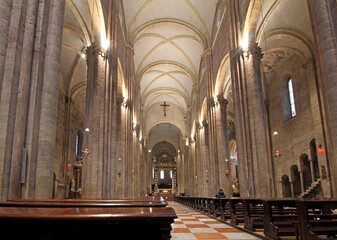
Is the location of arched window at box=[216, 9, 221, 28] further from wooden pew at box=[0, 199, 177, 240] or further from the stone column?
wooden pew at box=[0, 199, 177, 240]

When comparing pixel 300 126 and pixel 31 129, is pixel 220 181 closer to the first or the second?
pixel 300 126

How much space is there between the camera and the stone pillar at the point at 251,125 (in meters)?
11.9

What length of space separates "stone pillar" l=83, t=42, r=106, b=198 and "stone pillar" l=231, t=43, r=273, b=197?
606cm

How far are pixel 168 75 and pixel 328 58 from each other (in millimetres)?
26465

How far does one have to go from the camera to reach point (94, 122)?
38.1 feet

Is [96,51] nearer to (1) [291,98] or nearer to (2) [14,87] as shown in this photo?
(2) [14,87]

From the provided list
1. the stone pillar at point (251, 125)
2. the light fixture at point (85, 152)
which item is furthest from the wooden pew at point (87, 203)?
the stone pillar at point (251, 125)

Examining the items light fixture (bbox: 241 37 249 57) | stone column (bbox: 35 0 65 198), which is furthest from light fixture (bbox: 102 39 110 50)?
stone column (bbox: 35 0 65 198)

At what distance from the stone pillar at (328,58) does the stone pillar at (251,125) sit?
4583 millimetres

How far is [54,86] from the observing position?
5508 millimetres

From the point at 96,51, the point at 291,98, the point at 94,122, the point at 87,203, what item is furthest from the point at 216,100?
the point at 87,203

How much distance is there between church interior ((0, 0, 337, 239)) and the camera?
4.90 m

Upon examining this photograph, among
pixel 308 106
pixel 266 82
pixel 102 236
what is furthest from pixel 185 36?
pixel 102 236

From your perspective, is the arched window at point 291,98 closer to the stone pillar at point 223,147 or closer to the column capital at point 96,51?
the stone pillar at point 223,147
